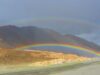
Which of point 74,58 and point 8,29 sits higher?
point 8,29

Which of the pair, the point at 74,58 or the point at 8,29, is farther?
the point at 8,29

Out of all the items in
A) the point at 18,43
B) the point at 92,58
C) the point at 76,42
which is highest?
the point at 18,43

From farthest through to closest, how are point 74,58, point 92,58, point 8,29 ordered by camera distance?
point 8,29, point 74,58, point 92,58

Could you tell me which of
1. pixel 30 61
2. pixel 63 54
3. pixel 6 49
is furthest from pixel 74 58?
pixel 6 49

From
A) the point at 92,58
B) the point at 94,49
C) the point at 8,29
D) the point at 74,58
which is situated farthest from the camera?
the point at 8,29

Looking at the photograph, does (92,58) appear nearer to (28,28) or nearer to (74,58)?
(74,58)

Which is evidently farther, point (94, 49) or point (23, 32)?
point (23, 32)

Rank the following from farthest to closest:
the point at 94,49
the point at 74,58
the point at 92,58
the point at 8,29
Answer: the point at 8,29 → the point at 74,58 → the point at 94,49 → the point at 92,58

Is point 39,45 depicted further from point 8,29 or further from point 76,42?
point 8,29

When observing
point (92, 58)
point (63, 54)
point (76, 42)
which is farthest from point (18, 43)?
point (92, 58)
